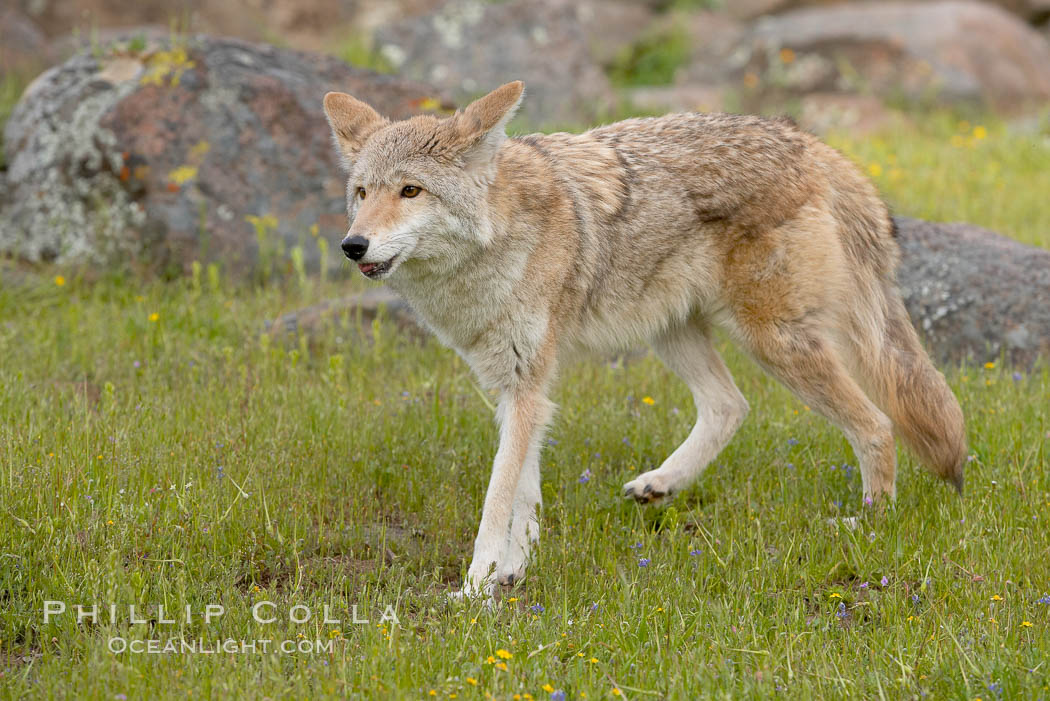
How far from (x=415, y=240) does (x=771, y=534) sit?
2156 millimetres

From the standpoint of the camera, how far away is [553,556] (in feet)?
15.8

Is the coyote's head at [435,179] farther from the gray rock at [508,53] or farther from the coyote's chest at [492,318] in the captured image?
the gray rock at [508,53]

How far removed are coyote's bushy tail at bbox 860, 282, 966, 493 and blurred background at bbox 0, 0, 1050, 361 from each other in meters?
1.99

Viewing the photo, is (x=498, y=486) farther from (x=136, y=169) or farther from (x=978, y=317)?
(x=136, y=169)

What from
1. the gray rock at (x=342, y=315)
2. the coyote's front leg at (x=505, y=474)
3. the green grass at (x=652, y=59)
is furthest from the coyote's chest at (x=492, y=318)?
the green grass at (x=652, y=59)

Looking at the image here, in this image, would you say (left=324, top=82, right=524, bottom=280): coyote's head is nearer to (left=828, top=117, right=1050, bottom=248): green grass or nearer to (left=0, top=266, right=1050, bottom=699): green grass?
(left=0, top=266, right=1050, bottom=699): green grass

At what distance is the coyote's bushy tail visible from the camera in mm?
5172

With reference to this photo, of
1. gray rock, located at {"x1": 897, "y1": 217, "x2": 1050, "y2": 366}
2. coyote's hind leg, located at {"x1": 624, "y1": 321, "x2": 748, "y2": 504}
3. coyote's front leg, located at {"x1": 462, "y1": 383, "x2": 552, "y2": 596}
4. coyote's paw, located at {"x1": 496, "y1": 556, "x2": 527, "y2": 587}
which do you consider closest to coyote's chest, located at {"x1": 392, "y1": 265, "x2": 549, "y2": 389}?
coyote's front leg, located at {"x1": 462, "y1": 383, "x2": 552, "y2": 596}

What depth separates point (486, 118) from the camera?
4.82 metres

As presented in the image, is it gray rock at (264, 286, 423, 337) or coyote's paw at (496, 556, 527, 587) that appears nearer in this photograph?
coyote's paw at (496, 556, 527, 587)

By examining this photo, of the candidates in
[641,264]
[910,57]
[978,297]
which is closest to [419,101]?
[641,264]

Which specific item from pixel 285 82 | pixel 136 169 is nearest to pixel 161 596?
pixel 136 169

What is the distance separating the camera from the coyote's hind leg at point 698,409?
17.7ft

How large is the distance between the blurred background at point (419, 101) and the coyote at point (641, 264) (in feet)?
7.46
